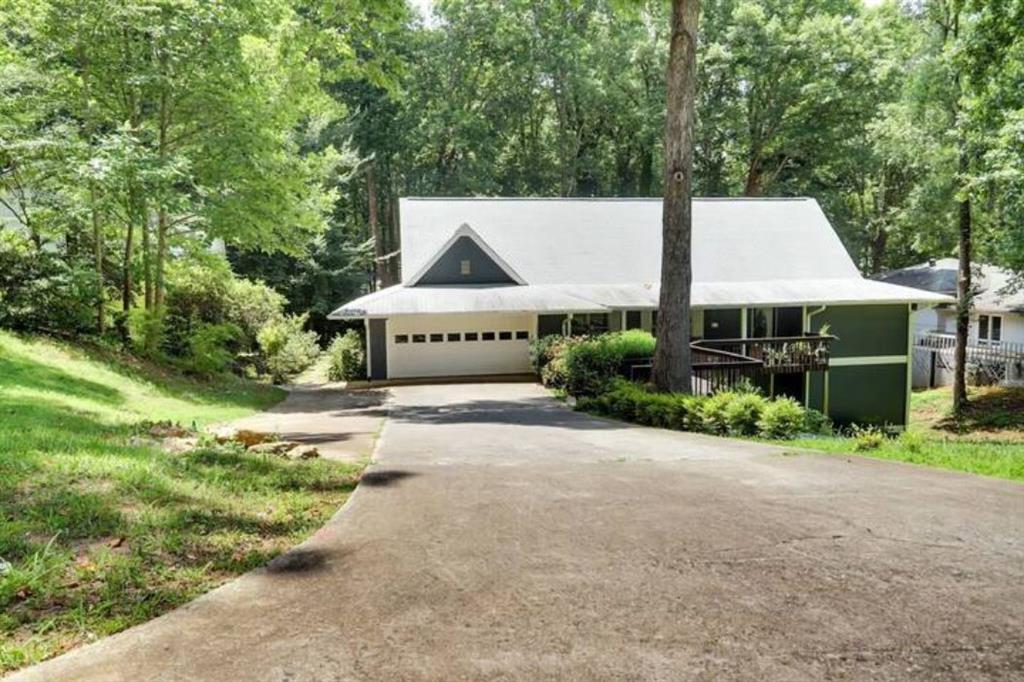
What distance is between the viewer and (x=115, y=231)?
19.3 m

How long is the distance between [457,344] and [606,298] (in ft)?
16.6

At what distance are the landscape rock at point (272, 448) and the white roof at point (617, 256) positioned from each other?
1239 centimetres

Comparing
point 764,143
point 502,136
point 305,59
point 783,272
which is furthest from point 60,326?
point 764,143

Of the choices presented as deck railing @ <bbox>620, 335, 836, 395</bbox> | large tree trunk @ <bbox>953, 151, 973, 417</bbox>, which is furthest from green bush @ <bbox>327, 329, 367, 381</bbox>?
large tree trunk @ <bbox>953, 151, 973, 417</bbox>

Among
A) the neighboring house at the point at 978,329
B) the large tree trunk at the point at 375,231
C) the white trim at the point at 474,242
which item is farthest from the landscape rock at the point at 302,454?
the large tree trunk at the point at 375,231

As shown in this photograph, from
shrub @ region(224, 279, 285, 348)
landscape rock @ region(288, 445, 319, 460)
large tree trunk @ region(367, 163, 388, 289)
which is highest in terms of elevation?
large tree trunk @ region(367, 163, 388, 289)

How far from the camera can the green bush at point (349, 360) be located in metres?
23.5

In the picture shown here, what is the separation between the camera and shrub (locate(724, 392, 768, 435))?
11539 millimetres

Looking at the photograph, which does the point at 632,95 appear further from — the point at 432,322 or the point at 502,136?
the point at 432,322

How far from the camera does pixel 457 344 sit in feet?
76.2

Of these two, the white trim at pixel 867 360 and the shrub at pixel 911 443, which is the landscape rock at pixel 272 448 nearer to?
the shrub at pixel 911 443

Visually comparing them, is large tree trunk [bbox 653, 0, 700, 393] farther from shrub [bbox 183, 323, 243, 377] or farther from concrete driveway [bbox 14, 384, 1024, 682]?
shrub [bbox 183, 323, 243, 377]

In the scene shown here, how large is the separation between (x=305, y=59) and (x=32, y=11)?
614cm

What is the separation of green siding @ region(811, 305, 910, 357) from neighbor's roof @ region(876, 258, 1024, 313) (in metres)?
4.29
